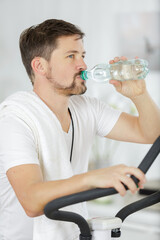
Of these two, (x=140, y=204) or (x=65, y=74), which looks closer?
(x=140, y=204)

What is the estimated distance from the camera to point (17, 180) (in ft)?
3.74

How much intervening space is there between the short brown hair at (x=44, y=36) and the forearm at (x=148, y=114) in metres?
0.39

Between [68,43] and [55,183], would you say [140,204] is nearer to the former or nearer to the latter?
[55,183]

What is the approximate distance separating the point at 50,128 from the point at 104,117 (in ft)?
1.24

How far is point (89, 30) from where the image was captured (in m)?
3.28

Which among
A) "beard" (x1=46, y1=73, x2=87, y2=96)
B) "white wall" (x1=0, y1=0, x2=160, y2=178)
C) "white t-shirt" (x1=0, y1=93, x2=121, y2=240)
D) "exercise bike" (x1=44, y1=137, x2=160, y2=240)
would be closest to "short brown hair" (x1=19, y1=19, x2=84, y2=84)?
"beard" (x1=46, y1=73, x2=87, y2=96)

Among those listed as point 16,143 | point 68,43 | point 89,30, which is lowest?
point 89,30

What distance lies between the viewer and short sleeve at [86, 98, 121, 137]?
1.68m

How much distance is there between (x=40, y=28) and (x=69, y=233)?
0.84m

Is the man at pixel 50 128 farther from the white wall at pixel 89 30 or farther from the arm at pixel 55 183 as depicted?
the white wall at pixel 89 30

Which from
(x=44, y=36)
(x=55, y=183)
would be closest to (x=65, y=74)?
(x=44, y=36)

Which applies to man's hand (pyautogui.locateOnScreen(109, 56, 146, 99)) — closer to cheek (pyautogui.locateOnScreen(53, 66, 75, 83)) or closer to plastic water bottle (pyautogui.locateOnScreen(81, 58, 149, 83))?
plastic water bottle (pyautogui.locateOnScreen(81, 58, 149, 83))

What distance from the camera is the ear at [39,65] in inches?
61.8

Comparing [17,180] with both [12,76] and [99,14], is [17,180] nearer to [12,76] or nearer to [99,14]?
[99,14]
